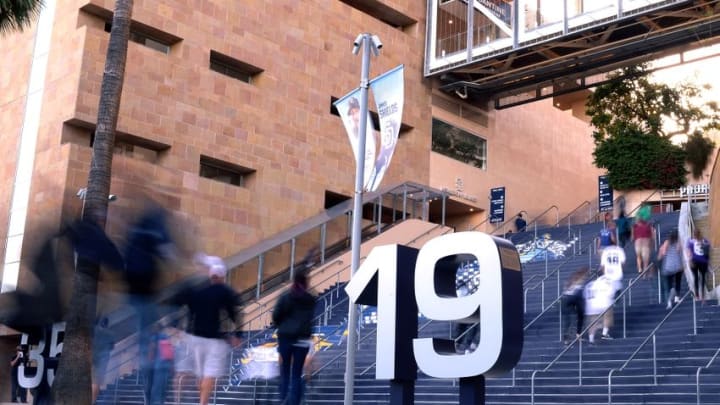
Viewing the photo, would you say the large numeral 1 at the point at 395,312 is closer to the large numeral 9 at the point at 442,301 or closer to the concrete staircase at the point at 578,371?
the large numeral 9 at the point at 442,301

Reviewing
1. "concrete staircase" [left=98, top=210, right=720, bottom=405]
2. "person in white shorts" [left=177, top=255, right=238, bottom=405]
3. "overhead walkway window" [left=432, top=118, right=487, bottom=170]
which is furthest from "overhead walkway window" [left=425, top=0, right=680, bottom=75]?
"person in white shorts" [left=177, top=255, right=238, bottom=405]

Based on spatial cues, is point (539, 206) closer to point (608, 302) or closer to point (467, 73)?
point (467, 73)

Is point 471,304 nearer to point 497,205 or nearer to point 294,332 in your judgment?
point 294,332

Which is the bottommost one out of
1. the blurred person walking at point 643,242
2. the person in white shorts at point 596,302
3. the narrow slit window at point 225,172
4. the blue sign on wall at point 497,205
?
the person in white shorts at point 596,302

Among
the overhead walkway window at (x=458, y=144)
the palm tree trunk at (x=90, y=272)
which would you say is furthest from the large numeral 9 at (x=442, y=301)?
the overhead walkway window at (x=458, y=144)

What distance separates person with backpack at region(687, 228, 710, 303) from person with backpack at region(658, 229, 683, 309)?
0.26m

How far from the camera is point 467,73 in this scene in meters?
35.8

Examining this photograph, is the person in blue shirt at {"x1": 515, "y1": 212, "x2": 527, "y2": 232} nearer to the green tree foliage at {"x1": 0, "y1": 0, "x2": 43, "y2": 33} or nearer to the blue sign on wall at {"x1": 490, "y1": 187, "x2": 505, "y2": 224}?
the blue sign on wall at {"x1": 490, "y1": 187, "x2": 505, "y2": 224}

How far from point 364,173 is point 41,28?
1681 cm

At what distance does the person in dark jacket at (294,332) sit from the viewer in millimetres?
9438

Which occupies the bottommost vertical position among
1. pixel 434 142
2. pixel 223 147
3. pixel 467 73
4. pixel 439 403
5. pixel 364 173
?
pixel 439 403

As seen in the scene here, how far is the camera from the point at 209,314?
8.95 meters

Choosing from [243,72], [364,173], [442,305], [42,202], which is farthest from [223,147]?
[442,305]

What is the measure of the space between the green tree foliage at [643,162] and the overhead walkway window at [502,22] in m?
8.41
